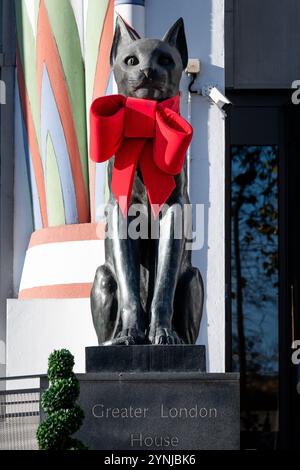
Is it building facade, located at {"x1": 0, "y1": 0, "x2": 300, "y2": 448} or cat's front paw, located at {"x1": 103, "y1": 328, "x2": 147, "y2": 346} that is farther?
building facade, located at {"x1": 0, "y1": 0, "x2": 300, "y2": 448}

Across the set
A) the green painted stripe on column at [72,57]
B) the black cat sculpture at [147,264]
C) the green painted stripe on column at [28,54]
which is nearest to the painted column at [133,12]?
the green painted stripe on column at [72,57]

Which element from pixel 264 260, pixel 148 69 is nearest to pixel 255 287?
pixel 264 260

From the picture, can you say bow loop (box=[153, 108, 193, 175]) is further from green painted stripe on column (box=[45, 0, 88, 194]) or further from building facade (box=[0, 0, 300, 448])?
green painted stripe on column (box=[45, 0, 88, 194])

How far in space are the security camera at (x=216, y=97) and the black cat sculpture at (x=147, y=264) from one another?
3.97 meters

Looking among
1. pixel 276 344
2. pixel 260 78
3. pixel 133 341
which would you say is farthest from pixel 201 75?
pixel 133 341

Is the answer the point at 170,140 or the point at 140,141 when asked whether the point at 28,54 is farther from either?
the point at 170,140

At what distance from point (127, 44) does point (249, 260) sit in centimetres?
709

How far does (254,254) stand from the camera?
610 inches

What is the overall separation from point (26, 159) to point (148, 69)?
5.34 m

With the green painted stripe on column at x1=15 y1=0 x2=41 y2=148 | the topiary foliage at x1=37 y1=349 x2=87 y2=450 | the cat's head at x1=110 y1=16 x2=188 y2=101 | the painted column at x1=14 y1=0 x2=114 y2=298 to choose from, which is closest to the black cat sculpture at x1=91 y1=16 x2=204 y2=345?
the cat's head at x1=110 y1=16 x2=188 y2=101

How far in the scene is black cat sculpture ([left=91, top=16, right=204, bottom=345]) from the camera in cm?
831

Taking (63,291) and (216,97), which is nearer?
(63,291)

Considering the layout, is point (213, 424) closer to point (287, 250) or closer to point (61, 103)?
point (61, 103)

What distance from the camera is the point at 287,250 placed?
15.4 meters
